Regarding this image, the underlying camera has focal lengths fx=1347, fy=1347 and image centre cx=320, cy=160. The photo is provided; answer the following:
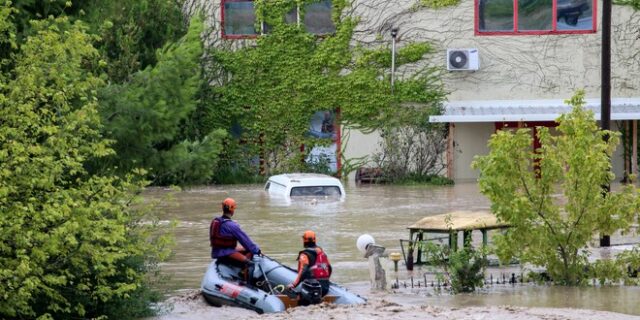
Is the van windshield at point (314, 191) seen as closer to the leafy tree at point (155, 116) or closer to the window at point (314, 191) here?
the window at point (314, 191)

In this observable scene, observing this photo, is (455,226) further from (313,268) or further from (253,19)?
(253,19)

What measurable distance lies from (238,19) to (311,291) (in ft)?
84.1

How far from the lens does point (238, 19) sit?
A: 42.5 m

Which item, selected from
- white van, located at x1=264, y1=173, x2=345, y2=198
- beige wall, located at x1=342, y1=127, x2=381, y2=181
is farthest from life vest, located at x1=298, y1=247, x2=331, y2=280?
beige wall, located at x1=342, y1=127, x2=381, y2=181

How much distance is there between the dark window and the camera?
42406 millimetres

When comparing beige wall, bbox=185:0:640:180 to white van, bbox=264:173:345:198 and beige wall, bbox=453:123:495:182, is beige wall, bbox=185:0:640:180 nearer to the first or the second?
beige wall, bbox=453:123:495:182

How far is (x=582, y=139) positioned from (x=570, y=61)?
72.7ft

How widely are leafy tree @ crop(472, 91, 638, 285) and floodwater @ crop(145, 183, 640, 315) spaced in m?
0.55

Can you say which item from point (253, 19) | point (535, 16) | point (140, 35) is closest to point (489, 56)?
point (535, 16)

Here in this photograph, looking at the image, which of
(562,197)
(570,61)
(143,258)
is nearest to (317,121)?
(570,61)

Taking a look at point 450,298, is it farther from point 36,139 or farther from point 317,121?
point 317,121

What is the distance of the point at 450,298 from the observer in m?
19.3

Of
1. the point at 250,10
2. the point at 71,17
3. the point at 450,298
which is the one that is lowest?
the point at 450,298

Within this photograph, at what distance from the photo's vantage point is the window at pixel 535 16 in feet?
136
